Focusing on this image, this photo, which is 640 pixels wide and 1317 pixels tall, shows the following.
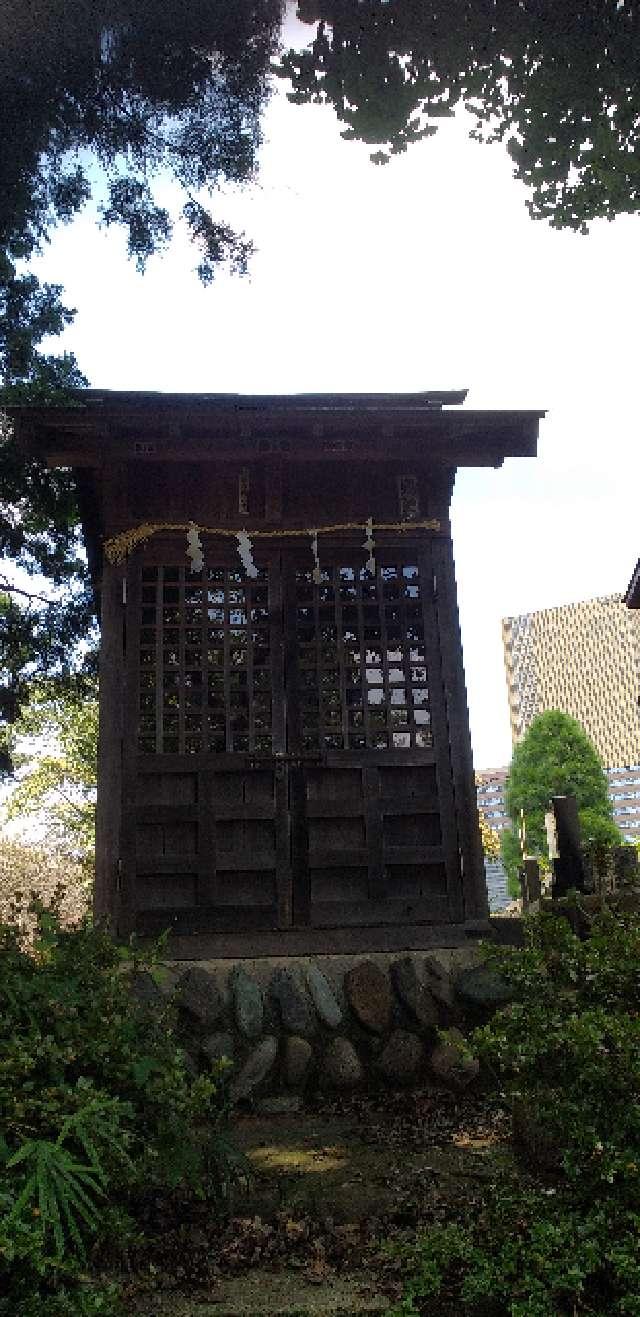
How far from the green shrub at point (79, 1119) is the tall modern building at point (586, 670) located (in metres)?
93.7

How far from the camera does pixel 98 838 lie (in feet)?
25.0

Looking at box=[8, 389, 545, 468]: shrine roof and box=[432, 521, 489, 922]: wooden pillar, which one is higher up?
box=[8, 389, 545, 468]: shrine roof

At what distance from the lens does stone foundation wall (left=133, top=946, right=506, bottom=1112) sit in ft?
21.5

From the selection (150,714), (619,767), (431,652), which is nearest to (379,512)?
(431,652)

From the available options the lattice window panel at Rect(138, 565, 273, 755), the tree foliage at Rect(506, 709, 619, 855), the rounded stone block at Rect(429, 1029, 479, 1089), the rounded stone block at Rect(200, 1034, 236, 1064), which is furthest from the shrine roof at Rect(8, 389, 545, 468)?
the tree foliage at Rect(506, 709, 619, 855)

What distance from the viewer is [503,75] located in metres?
6.48

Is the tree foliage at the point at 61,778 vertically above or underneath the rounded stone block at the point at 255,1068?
above

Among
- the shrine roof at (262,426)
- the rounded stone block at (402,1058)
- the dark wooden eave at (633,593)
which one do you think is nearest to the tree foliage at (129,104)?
the shrine roof at (262,426)

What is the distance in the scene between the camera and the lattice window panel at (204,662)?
7.91 metres

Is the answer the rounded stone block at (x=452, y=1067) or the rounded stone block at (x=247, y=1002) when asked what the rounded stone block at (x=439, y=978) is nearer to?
the rounded stone block at (x=452, y=1067)

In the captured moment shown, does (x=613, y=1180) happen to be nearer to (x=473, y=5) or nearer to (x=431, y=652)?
(x=431, y=652)

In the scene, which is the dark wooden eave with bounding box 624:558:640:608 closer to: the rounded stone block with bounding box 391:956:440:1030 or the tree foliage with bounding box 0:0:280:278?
the tree foliage with bounding box 0:0:280:278

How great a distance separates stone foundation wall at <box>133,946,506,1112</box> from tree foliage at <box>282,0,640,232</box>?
5928 mm

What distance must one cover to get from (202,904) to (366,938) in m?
1.35
